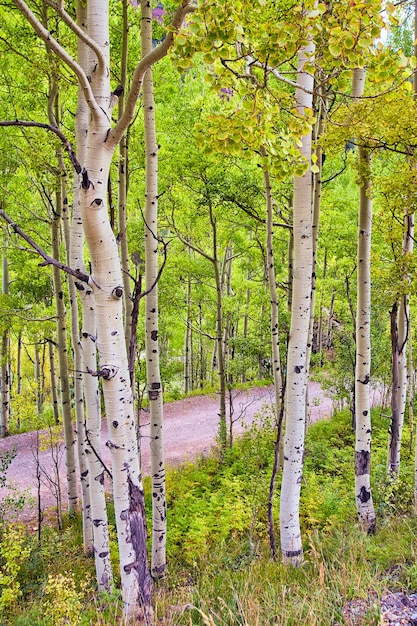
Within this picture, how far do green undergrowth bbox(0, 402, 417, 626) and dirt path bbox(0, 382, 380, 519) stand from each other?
54.2 inches

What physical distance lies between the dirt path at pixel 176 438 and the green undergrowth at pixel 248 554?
138cm

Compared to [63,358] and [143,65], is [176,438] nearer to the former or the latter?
[63,358]

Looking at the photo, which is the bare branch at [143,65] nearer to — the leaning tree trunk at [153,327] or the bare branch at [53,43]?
the bare branch at [53,43]

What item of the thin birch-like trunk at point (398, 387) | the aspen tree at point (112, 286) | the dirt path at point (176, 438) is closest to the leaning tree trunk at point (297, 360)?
the aspen tree at point (112, 286)

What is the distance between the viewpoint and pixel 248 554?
4.84 meters

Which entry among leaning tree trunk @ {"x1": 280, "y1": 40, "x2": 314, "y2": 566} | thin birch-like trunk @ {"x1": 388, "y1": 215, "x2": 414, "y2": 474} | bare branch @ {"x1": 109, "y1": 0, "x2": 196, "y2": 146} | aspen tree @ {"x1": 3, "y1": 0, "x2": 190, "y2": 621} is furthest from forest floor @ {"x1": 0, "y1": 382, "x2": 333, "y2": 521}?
bare branch @ {"x1": 109, "y1": 0, "x2": 196, "y2": 146}

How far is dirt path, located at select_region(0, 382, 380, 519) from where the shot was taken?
29.3 feet

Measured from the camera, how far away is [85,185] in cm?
241

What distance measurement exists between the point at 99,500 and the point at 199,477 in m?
4.14

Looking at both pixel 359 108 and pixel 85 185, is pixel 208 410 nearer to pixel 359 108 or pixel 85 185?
pixel 359 108

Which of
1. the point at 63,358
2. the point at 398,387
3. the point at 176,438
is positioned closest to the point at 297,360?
the point at 398,387

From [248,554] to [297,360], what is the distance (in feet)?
8.73

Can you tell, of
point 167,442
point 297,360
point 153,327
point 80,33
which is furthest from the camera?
point 167,442

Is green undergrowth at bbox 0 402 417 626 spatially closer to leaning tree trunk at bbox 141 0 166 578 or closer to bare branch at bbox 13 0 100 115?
leaning tree trunk at bbox 141 0 166 578
